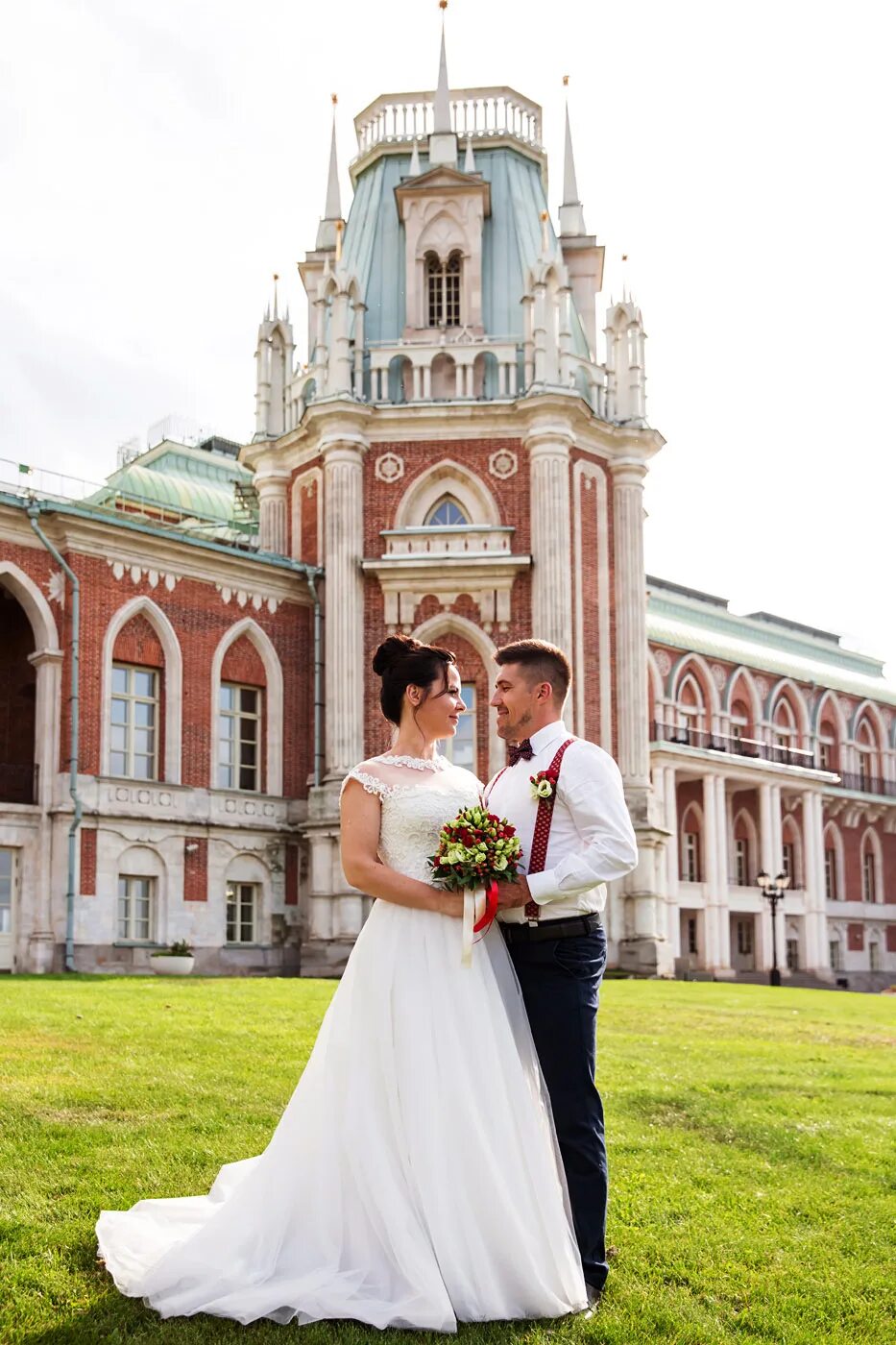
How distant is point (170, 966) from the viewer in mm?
25453

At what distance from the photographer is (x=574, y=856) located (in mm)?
5301

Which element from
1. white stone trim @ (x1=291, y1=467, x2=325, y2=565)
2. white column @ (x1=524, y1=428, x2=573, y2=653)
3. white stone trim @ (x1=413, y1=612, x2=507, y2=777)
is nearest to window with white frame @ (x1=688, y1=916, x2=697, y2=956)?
white stone trim @ (x1=413, y1=612, x2=507, y2=777)

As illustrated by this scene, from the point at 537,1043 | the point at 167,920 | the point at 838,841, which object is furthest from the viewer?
the point at 838,841

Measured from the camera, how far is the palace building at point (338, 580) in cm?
2578

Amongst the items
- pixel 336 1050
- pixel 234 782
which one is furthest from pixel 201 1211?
pixel 234 782

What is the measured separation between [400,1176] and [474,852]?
1.25 meters

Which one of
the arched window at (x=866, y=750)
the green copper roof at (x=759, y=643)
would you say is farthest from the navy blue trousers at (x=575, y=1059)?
the arched window at (x=866, y=750)

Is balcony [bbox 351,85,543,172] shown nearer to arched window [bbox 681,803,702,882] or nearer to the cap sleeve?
arched window [bbox 681,803,702,882]

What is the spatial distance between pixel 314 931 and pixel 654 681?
19.6m

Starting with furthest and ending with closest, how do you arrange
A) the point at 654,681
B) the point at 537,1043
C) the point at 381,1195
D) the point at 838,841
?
1. the point at 838,841
2. the point at 654,681
3. the point at 537,1043
4. the point at 381,1195

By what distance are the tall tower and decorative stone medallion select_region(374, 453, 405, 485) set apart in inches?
2.1

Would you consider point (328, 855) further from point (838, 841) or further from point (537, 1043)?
point (838, 841)

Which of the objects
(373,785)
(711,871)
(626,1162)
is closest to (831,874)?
(711,871)

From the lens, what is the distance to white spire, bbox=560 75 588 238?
119 ft
